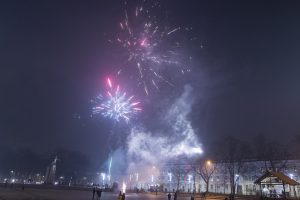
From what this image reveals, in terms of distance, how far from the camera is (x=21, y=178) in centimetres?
14262

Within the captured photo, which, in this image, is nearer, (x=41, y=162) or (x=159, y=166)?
(x=159, y=166)

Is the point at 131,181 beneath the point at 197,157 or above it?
beneath

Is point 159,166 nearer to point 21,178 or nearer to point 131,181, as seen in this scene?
point 131,181

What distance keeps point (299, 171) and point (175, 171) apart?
47.4 metres

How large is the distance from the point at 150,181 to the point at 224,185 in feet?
105

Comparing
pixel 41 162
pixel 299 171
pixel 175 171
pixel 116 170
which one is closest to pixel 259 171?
pixel 299 171

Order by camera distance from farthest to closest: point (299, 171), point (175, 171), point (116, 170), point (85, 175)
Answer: point (85, 175), point (116, 170), point (175, 171), point (299, 171)

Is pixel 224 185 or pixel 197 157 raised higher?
pixel 197 157

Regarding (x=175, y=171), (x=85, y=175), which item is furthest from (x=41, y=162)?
(x=175, y=171)

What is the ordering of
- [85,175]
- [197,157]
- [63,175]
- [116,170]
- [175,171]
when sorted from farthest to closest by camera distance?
[85,175] < [63,175] < [116,170] < [175,171] < [197,157]

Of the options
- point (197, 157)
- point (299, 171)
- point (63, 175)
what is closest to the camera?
point (299, 171)

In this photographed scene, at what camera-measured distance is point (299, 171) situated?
83500 millimetres

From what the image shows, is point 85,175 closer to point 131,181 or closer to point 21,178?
point 21,178

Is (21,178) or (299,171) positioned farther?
(21,178)
